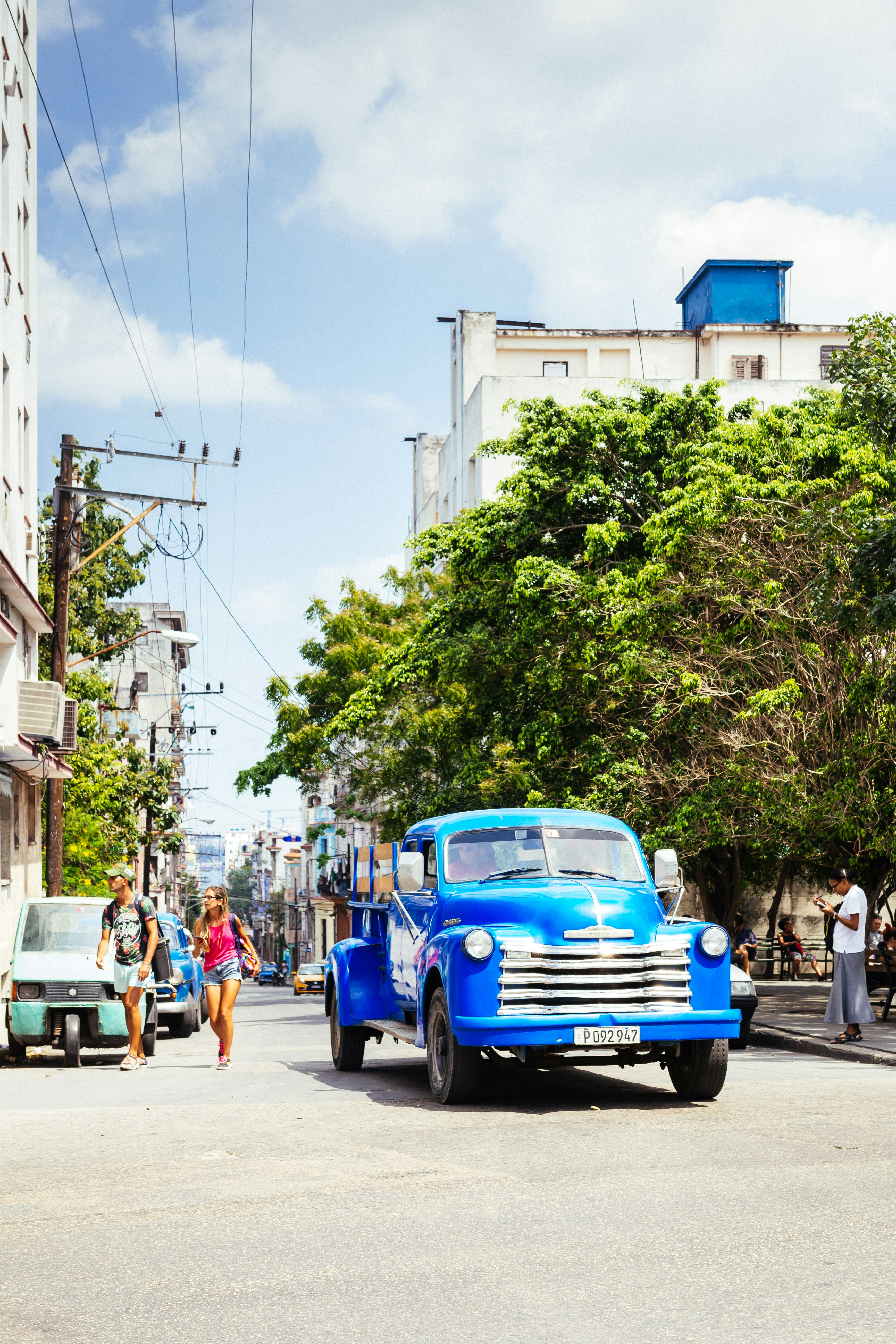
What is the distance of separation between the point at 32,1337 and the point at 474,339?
47.6 meters

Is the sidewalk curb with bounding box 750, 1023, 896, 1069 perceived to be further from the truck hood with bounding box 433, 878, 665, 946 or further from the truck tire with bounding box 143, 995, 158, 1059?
the truck tire with bounding box 143, 995, 158, 1059

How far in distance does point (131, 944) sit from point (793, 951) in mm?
23090

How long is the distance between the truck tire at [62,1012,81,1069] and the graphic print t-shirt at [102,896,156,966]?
6.47ft

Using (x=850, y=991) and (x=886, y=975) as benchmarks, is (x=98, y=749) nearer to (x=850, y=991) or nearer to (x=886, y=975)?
(x=886, y=975)

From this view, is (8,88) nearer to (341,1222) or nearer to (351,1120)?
(351,1120)

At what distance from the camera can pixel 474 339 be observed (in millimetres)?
50844

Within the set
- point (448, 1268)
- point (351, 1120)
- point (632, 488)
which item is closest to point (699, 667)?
point (632, 488)

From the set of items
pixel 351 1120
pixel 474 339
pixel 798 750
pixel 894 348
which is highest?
pixel 474 339

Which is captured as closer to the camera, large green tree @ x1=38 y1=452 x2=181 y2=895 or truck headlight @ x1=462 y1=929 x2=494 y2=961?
truck headlight @ x1=462 y1=929 x2=494 y2=961

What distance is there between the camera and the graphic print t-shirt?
14.9 meters

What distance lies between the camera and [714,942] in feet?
37.0

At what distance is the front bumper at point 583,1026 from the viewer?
1067 cm

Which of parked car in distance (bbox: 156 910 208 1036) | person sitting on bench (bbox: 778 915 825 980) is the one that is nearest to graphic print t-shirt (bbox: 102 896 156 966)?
parked car in distance (bbox: 156 910 208 1036)

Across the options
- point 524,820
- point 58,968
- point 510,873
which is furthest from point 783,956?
point 510,873
